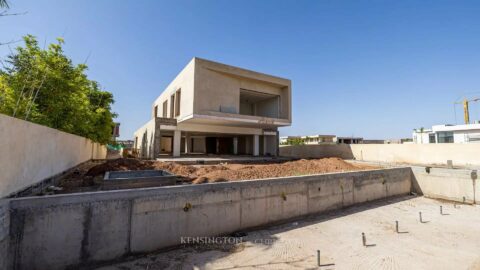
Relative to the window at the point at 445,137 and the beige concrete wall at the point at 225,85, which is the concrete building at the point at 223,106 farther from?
the window at the point at 445,137

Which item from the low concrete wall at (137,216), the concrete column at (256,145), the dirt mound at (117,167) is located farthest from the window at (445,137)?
the dirt mound at (117,167)

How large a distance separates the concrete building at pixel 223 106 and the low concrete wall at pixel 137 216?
11551 mm

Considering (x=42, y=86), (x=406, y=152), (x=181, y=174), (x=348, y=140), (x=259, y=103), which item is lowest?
(x=181, y=174)

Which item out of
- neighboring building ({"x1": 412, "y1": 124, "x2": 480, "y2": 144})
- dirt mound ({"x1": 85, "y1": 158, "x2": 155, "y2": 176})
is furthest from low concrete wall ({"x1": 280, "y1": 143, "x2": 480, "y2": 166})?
dirt mound ({"x1": 85, "y1": 158, "x2": 155, "y2": 176})

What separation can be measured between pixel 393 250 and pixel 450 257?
1.30m

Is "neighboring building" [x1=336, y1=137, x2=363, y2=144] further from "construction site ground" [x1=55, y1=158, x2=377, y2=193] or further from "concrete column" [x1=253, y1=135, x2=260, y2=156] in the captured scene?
"construction site ground" [x1=55, y1=158, x2=377, y2=193]

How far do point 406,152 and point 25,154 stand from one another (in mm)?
24756

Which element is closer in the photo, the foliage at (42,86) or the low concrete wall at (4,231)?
the low concrete wall at (4,231)

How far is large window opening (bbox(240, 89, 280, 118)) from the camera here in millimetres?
23622

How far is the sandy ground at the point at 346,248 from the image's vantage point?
495cm

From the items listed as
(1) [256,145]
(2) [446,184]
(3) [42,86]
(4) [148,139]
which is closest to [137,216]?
(3) [42,86]

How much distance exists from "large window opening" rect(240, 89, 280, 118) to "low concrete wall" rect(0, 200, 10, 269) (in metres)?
19.0

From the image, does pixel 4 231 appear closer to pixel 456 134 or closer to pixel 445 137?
pixel 456 134

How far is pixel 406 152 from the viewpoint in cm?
1938
